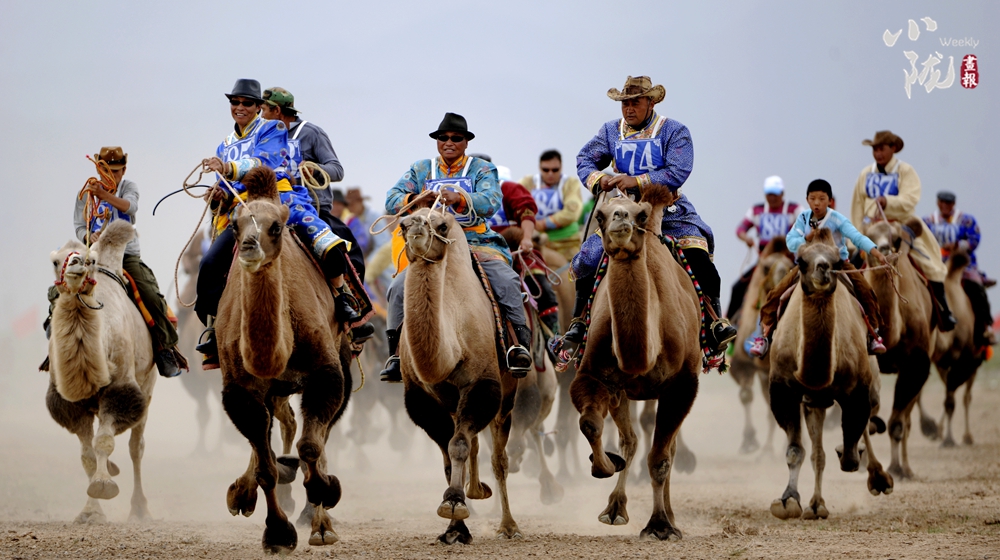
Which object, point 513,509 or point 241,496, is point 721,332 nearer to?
point 513,509

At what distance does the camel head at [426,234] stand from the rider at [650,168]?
1.32 meters

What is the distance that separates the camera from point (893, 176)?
13.2 meters

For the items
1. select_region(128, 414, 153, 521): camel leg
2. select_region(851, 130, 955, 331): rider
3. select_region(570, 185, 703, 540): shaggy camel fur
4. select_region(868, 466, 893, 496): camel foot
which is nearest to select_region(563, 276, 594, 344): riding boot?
select_region(570, 185, 703, 540): shaggy camel fur

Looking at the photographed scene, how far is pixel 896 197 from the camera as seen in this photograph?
42.8 feet

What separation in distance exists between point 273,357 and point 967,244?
12.8 meters

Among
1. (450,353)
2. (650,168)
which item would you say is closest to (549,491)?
(650,168)

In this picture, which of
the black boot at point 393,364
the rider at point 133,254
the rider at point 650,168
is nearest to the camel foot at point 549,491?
the rider at point 650,168

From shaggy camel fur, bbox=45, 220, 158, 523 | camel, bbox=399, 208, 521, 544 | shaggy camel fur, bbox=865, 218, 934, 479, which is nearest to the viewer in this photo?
camel, bbox=399, 208, 521, 544

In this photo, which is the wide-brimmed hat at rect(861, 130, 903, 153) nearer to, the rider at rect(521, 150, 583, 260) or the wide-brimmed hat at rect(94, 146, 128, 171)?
the rider at rect(521, 150, 583, 260)

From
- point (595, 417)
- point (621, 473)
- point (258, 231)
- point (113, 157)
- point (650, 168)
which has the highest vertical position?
point (113, 157)

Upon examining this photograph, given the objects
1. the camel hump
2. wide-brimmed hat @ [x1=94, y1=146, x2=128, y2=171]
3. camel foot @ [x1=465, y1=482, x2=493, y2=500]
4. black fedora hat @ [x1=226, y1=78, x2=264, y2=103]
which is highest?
black fedora hat @ [x1=226, y1=78, x2=264, y2=103]

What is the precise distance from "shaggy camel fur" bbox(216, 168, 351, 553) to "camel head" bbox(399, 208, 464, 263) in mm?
724

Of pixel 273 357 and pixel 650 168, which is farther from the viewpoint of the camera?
pixel 650 168

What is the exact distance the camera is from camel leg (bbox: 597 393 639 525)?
8.27 m
